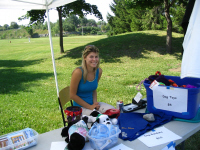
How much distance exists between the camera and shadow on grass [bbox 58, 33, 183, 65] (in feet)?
34.9

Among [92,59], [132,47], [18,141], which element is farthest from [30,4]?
[132,47]

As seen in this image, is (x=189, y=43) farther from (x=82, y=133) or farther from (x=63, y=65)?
(x=63, y=65)

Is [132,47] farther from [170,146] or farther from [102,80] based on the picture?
[170,146]

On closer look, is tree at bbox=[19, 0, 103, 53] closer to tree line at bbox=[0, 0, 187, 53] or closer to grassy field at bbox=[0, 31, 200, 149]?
tree line at bbox=[0, 0, 187, 53]

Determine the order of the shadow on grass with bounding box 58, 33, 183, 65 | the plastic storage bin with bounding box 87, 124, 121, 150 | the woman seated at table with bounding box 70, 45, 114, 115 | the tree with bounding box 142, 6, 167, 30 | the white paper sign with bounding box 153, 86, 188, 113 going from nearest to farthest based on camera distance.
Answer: the plastic storage bin with bounding box 87, 124, 121, 150 < the white paper sign with bounding box 153, 86, 188, 113 < the woman seated at table with bounding box 70, 45, 114, 115 < the shadow on grass with bounding box 58, 33, 183, 65 < the tree with bounding box 142, 6, 167, 30

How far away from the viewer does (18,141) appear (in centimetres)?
138

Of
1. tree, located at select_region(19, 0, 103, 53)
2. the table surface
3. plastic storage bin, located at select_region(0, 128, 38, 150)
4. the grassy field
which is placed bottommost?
the grassy field

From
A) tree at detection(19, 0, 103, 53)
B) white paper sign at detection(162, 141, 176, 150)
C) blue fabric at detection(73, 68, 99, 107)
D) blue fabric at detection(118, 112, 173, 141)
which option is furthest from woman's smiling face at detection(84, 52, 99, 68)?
tree at detection(19, 0, 103, 53)

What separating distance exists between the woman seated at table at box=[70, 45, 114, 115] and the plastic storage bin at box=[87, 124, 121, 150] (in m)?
0.80

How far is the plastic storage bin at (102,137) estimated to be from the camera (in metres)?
1.29

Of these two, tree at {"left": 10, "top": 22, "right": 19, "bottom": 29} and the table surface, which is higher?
tree at {"left": 10, "top": 22, "right": 19, "bottom": 29}

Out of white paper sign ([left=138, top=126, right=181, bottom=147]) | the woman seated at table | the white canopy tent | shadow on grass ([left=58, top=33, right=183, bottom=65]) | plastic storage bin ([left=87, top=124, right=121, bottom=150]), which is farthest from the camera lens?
shadow on grass ([left=58, top=33, right=183, bottom=65])

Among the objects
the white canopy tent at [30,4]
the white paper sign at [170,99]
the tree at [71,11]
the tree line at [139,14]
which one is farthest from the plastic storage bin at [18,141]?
the tree at [71,11]

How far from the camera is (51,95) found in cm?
521
